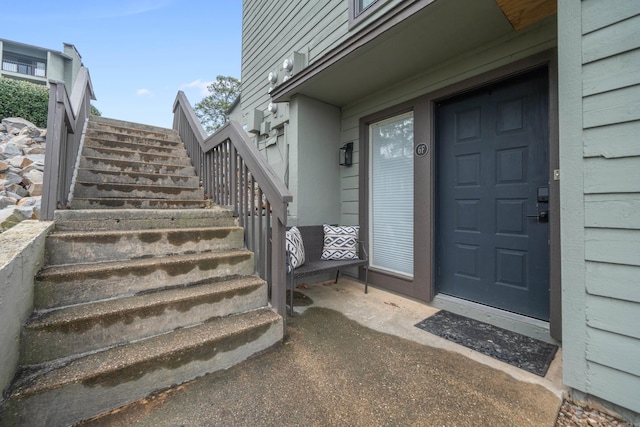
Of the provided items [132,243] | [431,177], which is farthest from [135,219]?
[431,177]

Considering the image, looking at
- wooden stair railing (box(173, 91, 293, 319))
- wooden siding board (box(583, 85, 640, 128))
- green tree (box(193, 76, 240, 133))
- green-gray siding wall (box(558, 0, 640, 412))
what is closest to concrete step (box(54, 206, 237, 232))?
wooden stair railing (box(173, 91, 293, 319))

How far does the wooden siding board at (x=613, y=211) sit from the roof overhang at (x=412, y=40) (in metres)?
1.42

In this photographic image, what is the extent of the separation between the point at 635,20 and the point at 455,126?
143 centimetres

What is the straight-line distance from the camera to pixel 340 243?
328 centimetres

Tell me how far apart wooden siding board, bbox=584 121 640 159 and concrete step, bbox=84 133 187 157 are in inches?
166

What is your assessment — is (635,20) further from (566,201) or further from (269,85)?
→ (269,85)

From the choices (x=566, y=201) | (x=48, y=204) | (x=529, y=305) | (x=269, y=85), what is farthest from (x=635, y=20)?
(x=269, y=85)

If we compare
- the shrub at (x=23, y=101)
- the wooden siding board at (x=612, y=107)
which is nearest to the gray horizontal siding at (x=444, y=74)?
the wooden siding board at (x=612, y=107)

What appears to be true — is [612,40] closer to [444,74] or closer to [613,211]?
[613,211]

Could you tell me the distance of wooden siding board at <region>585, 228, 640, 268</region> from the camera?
4.12 ft

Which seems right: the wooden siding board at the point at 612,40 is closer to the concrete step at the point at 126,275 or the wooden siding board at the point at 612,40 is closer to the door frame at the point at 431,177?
the door frame at the point at 431,177

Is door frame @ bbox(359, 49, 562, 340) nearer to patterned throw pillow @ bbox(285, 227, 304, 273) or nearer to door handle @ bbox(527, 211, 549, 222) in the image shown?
door handle @ bbox(527, 211, 549, 222)

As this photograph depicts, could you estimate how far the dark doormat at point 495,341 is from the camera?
5.81 feet

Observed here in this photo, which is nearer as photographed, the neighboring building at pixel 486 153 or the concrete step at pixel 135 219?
the neighboring building at pixel 486 153
